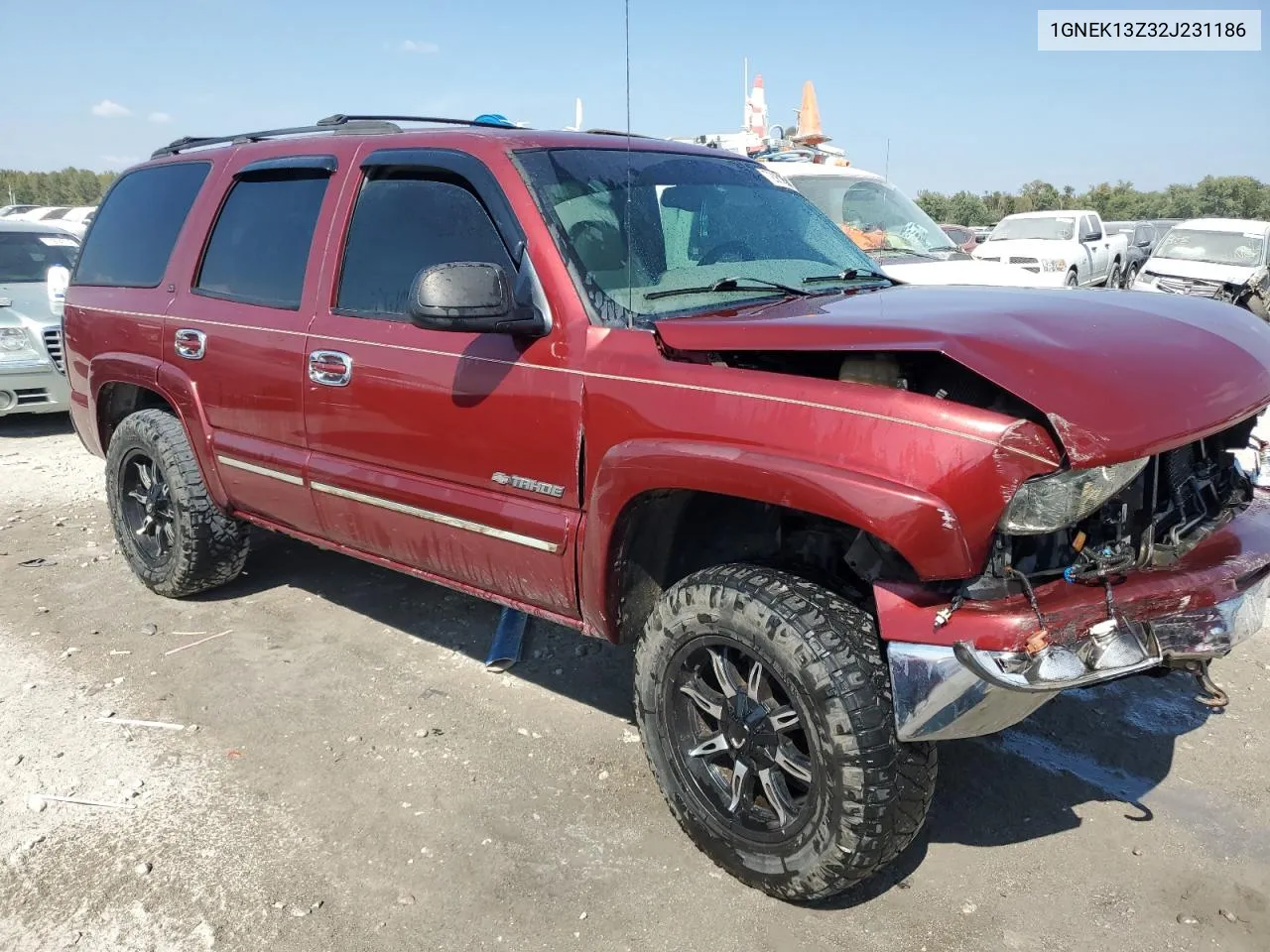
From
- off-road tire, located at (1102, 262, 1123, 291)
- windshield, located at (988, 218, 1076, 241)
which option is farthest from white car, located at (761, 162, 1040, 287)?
off-road tire, located at (1102, 262, 1123, 291)

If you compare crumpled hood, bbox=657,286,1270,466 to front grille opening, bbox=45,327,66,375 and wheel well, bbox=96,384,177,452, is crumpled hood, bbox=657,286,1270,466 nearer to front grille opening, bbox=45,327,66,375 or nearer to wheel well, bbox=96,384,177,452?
wheel well, bbox=96,384,177,452

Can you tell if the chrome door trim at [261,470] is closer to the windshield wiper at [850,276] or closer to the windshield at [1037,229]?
the windshield wiper at [850,276]

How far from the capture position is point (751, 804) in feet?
8.88

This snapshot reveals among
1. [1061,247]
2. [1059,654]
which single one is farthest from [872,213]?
[1061,247]

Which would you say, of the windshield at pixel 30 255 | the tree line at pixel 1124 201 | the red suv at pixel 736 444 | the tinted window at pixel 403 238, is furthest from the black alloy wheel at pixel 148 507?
the tree line at pixel 1124 201

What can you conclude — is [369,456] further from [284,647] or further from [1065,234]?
[1065,234]

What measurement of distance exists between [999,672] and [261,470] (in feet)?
9.59

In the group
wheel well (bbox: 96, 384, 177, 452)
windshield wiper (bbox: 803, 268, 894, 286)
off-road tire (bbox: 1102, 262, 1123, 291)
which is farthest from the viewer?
off-road tire (bbox: 1102, 262, 1123, 291)

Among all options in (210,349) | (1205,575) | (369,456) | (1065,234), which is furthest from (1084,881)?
(1065,234)

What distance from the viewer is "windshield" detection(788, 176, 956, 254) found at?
25.0 feet

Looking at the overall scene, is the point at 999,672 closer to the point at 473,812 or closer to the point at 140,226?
the point at 473,812

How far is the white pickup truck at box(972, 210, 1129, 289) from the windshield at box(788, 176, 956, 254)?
7291 millimetres

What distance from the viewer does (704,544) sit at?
302cm

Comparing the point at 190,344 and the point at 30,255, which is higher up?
the point at 30,255
